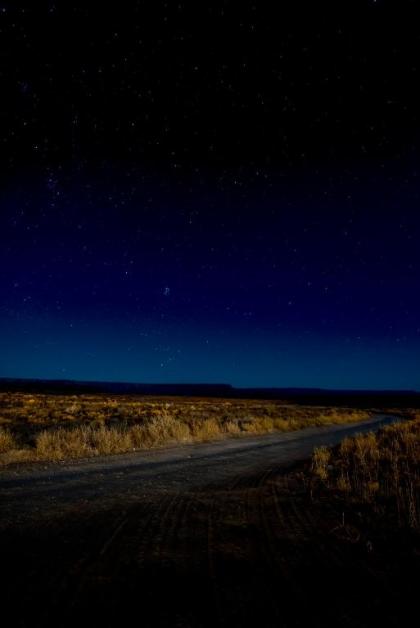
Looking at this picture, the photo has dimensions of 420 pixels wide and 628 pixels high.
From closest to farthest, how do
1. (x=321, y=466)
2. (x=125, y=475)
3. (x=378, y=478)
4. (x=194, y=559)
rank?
(x=194, y=559)
(x=378, y=478)
(x=125, y=475)
(x=321, y=466)

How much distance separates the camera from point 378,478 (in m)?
9.45

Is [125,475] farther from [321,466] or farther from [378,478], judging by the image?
[378,478]

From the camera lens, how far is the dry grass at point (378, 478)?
683 cm

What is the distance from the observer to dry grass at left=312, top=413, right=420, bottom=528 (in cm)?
683

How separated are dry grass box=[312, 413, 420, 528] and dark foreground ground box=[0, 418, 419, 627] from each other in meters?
0.69

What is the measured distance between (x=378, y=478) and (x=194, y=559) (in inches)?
249

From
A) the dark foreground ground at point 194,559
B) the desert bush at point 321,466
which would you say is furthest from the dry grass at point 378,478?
the dark foreground ground at point 194,559

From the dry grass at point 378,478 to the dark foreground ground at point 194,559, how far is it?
69 cm

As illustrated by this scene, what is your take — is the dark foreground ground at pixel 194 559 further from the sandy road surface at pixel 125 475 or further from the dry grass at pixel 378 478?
the dry grass at pixel 378 478

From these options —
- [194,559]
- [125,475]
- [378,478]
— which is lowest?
[125,475]

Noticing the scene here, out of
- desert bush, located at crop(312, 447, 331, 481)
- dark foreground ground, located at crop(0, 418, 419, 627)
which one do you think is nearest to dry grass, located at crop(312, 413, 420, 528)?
desert bush, located at crop(312, 447, 331, 481)

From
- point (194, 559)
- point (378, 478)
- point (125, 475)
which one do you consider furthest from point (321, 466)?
point (194, 559)

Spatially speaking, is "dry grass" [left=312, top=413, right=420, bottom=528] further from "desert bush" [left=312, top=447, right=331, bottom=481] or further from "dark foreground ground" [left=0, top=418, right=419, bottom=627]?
"dark foreground ground" [left=0, top=418, right=419, bottom=627]

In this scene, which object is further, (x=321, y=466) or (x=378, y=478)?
(x=321, y=466)
